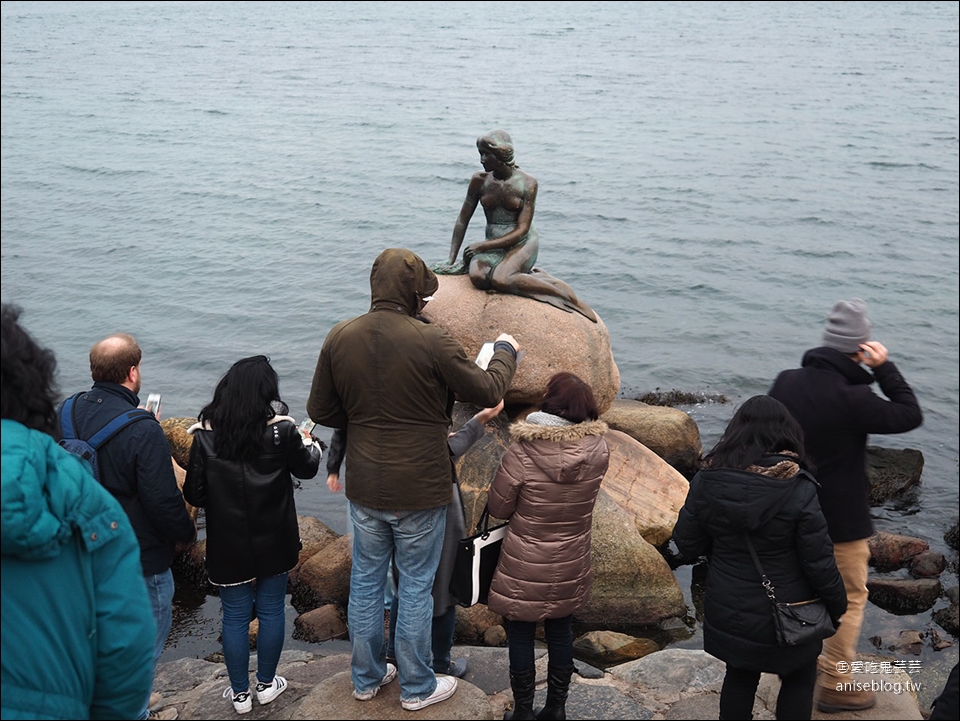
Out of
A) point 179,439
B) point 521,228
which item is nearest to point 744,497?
point 521,228

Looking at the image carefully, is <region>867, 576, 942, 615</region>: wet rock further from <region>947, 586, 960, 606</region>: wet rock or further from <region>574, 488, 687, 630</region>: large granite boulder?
<region>574, 488, 687, 630</region>: large granite boulder

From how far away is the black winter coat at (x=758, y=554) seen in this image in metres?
4.62

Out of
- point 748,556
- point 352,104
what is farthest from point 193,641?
point 352,104

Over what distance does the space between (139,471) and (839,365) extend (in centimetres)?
391

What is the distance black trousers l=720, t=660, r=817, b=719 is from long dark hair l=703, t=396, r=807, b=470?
113 cm

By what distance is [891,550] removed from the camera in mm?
10930

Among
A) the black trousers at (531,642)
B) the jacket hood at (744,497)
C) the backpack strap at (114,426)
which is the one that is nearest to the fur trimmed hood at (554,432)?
the jacket hood at (744,497)

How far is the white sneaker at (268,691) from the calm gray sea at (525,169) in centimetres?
352

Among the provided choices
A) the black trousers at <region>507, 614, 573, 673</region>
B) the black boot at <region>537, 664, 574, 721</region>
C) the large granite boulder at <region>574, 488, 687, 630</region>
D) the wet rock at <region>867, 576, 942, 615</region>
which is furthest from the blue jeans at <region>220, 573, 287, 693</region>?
the wet rock at <region>867, 576, 942, 615</region>

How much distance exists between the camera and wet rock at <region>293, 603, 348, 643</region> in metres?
9.02

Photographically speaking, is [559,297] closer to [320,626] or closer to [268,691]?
[320,626]

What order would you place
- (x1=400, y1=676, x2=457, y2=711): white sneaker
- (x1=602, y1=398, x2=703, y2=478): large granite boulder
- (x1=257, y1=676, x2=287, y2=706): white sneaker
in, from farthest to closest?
(x1=602, y1=398, x2=703, y2=478): large granite boulder
(x1=257, y1=676, x2=287, y2=706): white sneaker
(x1=400, y1=676, x2=457, y2=711): white sneaker

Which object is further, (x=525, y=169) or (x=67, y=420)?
(x=525, y=169)

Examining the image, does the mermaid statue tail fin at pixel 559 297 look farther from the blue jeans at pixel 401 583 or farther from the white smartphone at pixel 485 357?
the blue jeans at pixel 401 583
